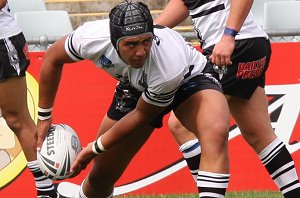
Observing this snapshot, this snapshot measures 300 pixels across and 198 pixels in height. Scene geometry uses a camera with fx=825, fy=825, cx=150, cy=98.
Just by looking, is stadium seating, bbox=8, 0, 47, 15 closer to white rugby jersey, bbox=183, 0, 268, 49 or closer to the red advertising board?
the red advertising board

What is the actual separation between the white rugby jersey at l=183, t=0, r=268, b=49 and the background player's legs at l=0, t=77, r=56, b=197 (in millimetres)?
1568

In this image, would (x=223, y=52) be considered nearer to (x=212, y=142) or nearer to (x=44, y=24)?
(x=212, y=142)

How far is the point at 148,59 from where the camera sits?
481 centimetres

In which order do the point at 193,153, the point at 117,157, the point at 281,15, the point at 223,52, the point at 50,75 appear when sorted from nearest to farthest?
the point at 223,52
the point at 50,75
the point at 117,157
the point at 193,153
the point at 281,15

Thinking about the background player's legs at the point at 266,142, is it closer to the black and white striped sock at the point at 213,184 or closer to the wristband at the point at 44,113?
the black and white striped sock at the point at 213,184

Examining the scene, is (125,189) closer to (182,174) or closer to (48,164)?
(182,174)

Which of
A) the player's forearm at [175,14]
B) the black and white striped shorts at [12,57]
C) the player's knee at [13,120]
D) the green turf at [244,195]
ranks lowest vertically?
the green turf at [244,195]

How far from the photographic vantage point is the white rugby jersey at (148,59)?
15.9 feet

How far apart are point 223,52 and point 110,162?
1.18m

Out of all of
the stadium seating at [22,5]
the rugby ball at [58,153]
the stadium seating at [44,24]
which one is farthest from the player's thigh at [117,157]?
the stadium seating at [22,5]

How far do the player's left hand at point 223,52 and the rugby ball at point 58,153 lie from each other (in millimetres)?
1084

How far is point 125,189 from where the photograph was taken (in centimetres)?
758

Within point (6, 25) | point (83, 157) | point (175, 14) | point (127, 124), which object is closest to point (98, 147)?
point (83, 157)

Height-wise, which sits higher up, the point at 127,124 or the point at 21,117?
the point at 127,124
